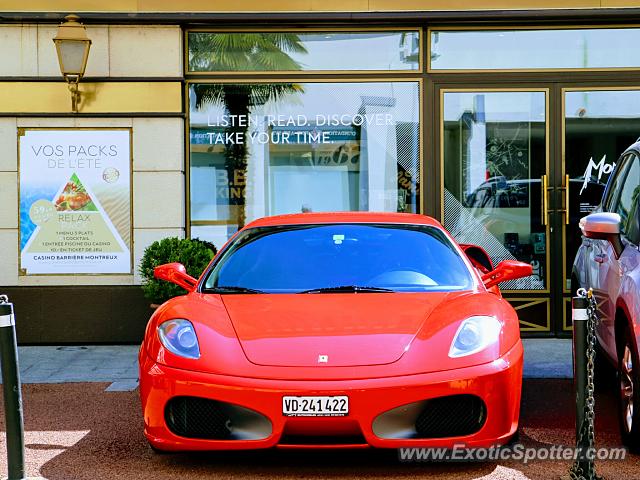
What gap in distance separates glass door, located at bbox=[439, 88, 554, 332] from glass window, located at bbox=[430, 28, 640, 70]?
0.31m

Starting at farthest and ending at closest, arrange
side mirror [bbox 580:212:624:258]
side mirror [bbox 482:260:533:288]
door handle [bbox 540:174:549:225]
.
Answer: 1. door handle [bbox 540:174:549:225]
2. side mirror [bbox 482:260:533:288]
3. side mirror [bbox 580:212:624:258]

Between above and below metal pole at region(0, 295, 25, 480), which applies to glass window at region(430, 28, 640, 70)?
above

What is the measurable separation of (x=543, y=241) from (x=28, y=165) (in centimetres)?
545

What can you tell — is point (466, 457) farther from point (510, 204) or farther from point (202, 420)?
point (510, 204)

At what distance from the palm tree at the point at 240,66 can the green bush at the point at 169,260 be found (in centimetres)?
144

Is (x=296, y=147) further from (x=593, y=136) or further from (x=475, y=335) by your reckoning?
(x=475, y=335)

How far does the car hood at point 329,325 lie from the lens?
462 centimetres

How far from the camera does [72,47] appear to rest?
9.45 m

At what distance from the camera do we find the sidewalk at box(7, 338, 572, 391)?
7.83 meters

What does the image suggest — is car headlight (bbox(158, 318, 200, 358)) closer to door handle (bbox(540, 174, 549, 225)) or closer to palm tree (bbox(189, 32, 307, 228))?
palm tree (bbox(189, 32, 307, 228))

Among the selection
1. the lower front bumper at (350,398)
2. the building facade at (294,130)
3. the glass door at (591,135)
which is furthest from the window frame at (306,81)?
the lower front bumper at (350,398)

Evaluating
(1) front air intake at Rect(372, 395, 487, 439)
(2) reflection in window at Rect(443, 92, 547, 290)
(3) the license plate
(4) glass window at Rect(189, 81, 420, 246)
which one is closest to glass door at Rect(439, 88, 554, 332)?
(2) reflection in window at Rect(443, 92, 547, 290)

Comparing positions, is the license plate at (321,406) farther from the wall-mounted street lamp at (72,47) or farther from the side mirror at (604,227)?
the wall-mounted street lamp at (72,47)

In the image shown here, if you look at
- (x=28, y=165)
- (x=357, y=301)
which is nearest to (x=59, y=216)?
(x=28, y=165)
